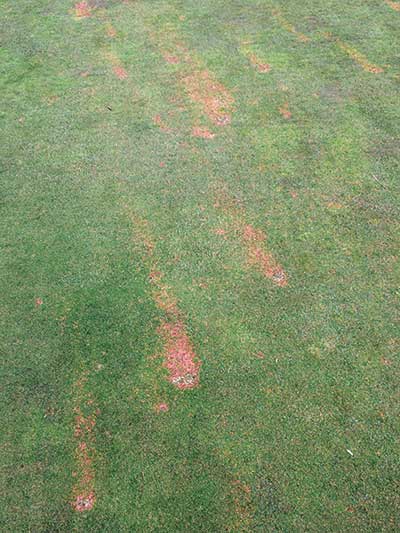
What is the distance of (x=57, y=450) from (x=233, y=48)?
277 inches

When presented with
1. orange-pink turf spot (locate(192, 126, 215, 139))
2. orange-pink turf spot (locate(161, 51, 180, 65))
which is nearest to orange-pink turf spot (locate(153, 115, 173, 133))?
orange-pink turf spot (locate(192, 126, 215, 139))

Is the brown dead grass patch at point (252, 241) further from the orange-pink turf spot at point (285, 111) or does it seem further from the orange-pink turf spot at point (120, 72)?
the orange-pink turf spot at point (120, 72)

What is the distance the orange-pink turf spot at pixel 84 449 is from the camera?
3.58 metres

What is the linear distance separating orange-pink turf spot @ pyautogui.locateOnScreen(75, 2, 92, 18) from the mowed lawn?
1715 mm

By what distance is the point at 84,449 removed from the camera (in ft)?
12.5

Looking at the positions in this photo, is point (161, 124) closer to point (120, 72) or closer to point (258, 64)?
point (120, 72)

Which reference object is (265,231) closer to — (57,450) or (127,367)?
(127,367)

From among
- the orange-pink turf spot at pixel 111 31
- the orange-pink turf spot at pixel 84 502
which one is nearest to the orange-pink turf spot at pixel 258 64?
the orange-pink turf spot at pixel 111 31

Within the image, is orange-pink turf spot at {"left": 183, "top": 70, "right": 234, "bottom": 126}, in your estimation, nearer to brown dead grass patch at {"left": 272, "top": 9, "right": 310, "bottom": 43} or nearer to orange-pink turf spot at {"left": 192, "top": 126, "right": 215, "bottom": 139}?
orange-pink turf spot at {"left": 192, "top": 126, "right": 215, "bottom": 139}

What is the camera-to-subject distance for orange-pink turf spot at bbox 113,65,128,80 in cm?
779

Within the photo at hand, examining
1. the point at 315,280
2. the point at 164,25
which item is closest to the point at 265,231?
the point at 315,280

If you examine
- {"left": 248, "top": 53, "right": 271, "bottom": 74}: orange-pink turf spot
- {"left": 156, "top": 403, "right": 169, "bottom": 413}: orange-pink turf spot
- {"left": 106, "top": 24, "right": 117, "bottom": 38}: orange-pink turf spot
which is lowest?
{"left": 156, "top": 403, "right": 169, "bottom": 413}: orange-pink turf spot

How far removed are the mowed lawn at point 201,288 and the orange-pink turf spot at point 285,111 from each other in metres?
0.06

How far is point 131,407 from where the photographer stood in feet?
13.2
